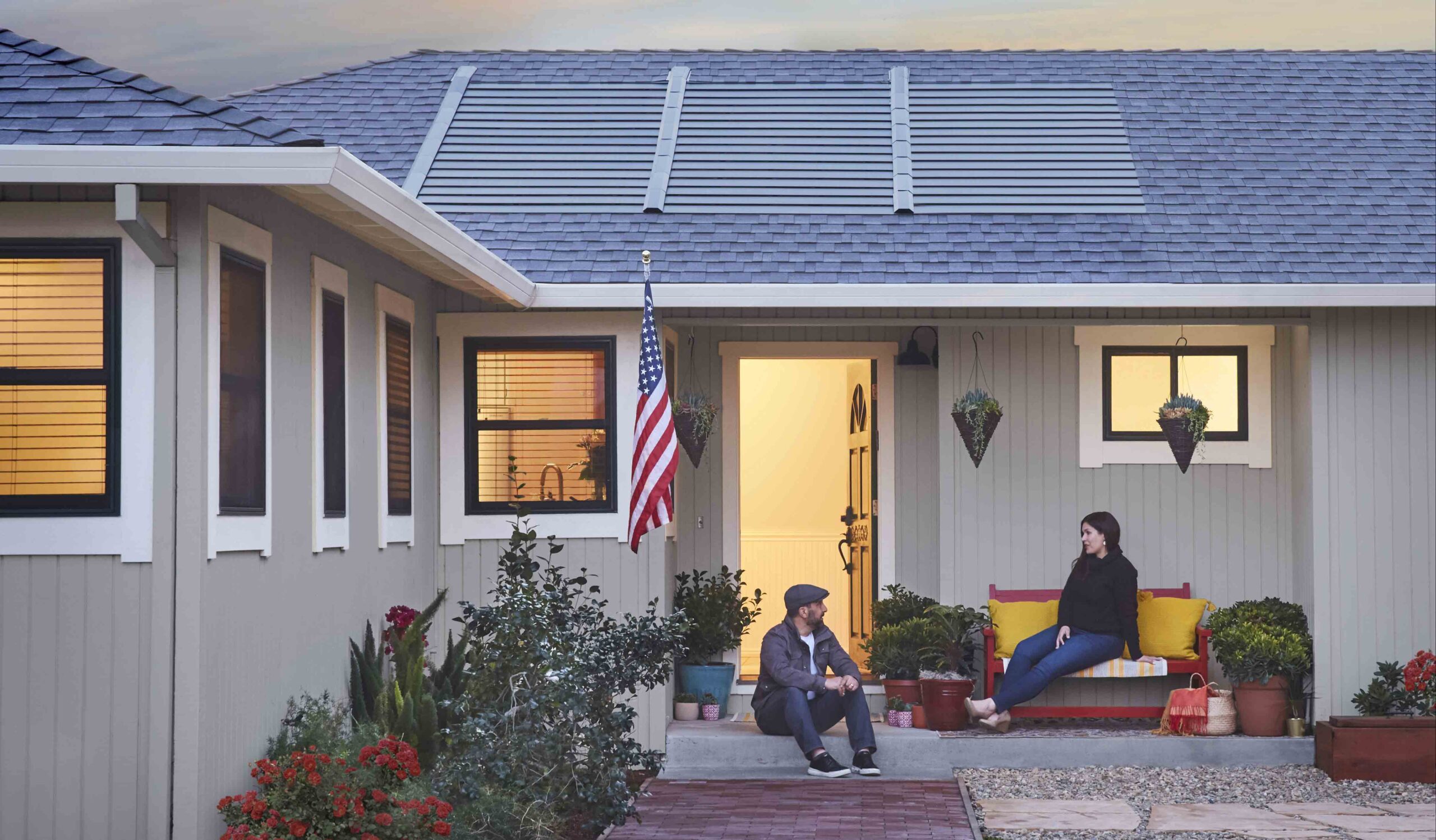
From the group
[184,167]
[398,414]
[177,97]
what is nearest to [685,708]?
[398,414]

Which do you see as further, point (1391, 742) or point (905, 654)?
point (905, 654)

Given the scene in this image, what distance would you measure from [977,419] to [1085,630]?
1.45 m

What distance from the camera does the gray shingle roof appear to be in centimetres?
902

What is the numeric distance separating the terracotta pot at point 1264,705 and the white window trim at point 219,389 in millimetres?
5771

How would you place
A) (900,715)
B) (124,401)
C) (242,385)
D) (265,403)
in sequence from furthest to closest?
(900,715) < (265,403) < (242,385) < (124,401)

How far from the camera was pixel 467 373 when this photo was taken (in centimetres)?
893

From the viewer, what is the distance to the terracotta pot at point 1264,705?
29.2 feet

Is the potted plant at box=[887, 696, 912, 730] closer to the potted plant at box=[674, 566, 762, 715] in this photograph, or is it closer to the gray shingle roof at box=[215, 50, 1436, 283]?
the potted plant at box=[674, 566, 762, 715]

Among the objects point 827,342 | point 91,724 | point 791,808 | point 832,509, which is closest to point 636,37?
point 832,509

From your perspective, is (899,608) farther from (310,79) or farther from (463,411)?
(310,79)

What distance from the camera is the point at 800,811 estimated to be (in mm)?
7492

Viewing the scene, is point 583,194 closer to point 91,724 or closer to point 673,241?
point 673,241

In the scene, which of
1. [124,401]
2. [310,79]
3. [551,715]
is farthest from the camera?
[310,79]

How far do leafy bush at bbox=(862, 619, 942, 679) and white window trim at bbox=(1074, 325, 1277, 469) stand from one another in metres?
1.59
